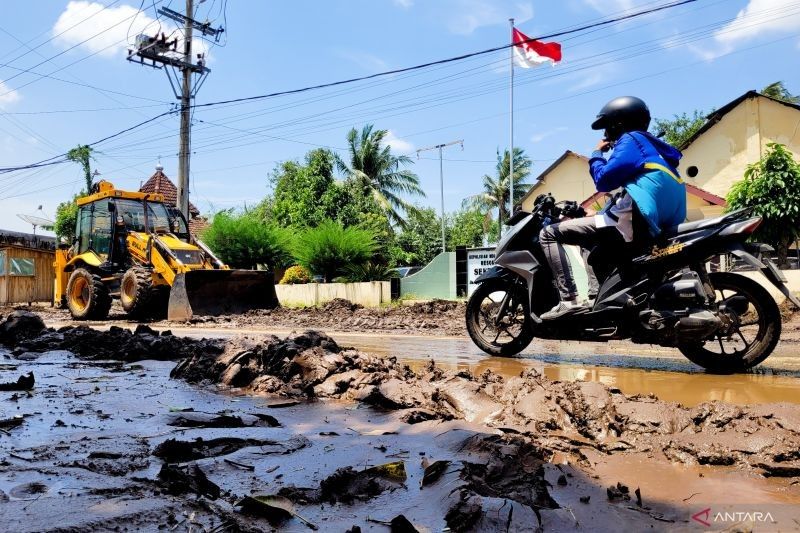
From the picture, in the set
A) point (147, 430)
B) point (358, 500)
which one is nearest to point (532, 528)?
point (358, 500)

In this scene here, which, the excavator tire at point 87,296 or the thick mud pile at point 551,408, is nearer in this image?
the thick mud pile at point 551,408

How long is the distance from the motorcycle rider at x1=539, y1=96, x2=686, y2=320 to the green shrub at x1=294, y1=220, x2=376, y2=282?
1442cm

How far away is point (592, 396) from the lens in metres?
3.18

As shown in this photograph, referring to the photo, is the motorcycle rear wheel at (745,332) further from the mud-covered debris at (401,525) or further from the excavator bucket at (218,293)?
the excavator bucket at (218,293)

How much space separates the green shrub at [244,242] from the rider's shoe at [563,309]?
18628 mm

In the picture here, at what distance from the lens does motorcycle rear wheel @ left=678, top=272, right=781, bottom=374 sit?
4375 mm

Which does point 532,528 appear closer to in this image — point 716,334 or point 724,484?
point 724,484

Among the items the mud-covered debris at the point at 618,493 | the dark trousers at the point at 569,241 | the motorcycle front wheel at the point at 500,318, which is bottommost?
the mud-covered debris at the point at 618,493

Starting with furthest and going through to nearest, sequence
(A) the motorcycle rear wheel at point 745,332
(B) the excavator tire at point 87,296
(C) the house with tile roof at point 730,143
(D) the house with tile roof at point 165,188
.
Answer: (D) the house with tile roof at point 165,188 < (C) the house with tile roof at point 730,143 < (B) the excavator tire at point 87,296 < (A) the motorcycle rear wheel at point 745,332

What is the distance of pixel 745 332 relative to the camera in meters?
4.57

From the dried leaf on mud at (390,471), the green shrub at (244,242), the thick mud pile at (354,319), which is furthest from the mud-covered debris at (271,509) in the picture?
the green shrub at (244,242)

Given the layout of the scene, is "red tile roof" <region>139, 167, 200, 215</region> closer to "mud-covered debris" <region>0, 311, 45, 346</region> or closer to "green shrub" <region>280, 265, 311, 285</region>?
"green shrub" <region>280, 265, 311, 285</region>

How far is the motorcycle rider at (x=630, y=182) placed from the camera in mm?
4449

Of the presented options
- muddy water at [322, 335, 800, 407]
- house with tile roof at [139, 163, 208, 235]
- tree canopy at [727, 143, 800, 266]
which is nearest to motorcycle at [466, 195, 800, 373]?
muddy water at [322, 335, 800, 407]
